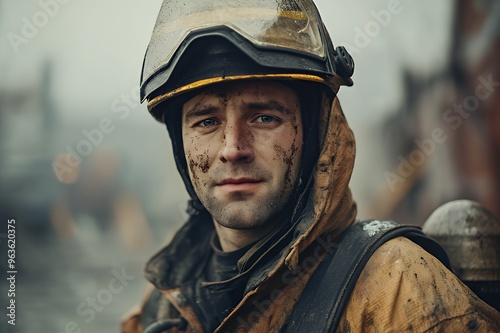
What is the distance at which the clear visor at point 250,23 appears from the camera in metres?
2.15

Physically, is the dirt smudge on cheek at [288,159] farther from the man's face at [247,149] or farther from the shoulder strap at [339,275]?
the shoulder strap at [339,275]

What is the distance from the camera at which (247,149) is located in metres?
2.16

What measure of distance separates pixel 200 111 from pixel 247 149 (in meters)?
0.23

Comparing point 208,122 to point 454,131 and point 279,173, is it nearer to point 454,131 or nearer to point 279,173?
point 279,173

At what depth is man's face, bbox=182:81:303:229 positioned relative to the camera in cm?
217

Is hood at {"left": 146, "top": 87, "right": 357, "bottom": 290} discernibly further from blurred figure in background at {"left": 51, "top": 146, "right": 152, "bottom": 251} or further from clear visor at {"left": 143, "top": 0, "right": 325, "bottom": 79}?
blurred figure in background at {"left": 51, "top": 146, "right": 152, "bottom": 251}

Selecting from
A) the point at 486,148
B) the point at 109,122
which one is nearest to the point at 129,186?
the point at 109,122

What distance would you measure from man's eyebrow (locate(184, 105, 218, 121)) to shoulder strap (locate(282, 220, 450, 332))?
61 centimetres

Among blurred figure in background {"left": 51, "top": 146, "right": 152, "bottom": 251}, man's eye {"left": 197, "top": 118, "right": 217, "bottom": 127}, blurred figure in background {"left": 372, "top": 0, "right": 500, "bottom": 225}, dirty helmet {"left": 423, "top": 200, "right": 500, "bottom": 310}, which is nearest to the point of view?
man's eye {"left": 197, "top": 118, "right": 217, "bottom": 127}

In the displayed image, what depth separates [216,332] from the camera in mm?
2199

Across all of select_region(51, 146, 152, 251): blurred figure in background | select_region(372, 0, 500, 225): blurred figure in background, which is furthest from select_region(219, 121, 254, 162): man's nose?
select_region(51, 146, 152, 251): blurred figure in background

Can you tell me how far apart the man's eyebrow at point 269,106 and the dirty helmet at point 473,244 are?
808 mm

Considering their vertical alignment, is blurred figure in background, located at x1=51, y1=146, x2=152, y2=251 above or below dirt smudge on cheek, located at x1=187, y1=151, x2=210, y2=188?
below

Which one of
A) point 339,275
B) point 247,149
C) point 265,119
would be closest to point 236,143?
point 247,149
